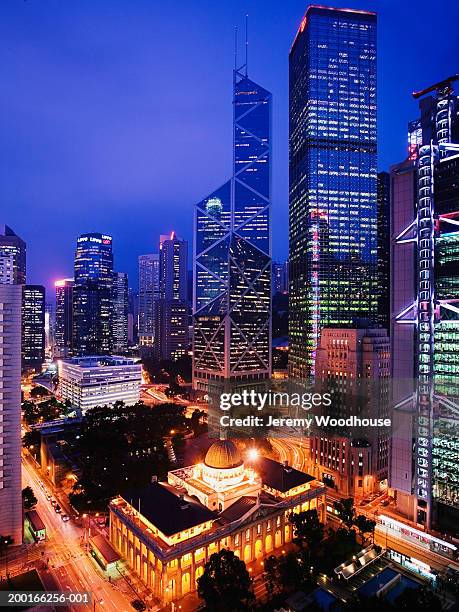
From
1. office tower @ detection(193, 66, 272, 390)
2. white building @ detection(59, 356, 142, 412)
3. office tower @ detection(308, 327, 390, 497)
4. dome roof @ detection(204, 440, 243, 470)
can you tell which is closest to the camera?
dome roof @ detection(204, 440, 243, 470)

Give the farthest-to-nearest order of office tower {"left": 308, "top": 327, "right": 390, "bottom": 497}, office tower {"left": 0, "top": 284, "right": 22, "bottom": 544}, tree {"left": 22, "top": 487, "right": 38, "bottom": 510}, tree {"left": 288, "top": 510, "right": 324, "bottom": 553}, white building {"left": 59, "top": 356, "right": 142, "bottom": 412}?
white building {"left": 59, "top": 356, "right": 142, "bottom": 412} < office tower {"left": 308, "top": 327, "right": 390, "bottom": 497} < tree {"left": 22, "top": 487, "right": 38, "bottom": 510} < office tower {"left": 0, "top": 284, "right": 22, "bottom": 544} < tree {"left": 288, "top": 510, "right": 324, "bottom": 553}

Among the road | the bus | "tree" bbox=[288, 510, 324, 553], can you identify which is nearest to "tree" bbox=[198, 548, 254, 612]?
the road

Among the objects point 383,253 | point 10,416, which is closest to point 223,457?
point 10,416

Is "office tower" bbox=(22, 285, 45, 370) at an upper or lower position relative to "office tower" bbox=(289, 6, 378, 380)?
lower

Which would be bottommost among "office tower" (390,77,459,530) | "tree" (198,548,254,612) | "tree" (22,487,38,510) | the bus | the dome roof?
the bus

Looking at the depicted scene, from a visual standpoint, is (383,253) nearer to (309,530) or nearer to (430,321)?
(430,321)

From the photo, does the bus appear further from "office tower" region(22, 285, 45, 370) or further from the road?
"office tower" region(22, 285, 45, 370)

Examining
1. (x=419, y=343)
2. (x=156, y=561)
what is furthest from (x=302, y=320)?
(x=156, y=561)
